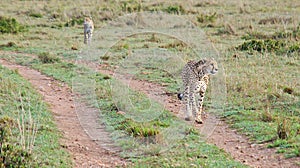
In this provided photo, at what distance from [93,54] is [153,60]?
94.3 inches

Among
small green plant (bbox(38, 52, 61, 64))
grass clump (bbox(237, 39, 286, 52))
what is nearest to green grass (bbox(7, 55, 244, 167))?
small green plant (bbox(38, 52, 61, 64))

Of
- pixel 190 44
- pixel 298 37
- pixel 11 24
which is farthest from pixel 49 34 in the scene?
pixel 298 37

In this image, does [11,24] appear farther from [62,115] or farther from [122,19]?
[62,115]

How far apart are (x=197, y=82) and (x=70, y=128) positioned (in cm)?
221

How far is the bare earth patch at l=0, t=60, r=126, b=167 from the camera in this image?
281 inches

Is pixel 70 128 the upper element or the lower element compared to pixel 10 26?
lower

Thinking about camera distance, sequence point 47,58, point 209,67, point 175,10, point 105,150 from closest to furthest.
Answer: point 105,150 < point 209,67 < point 47,58 < point 175,10

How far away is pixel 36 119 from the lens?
8.63 m

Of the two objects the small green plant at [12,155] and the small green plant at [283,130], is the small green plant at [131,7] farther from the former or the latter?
the small green plant at [12,155]

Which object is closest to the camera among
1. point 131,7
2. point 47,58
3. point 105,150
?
point 105,150

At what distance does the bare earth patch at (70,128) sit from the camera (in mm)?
7145

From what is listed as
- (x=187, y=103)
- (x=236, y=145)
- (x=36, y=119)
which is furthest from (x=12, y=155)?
(x=187, y=103)

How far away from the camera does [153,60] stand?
14.9 metres

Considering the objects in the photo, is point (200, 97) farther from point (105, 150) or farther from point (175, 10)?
point (175, 10)
